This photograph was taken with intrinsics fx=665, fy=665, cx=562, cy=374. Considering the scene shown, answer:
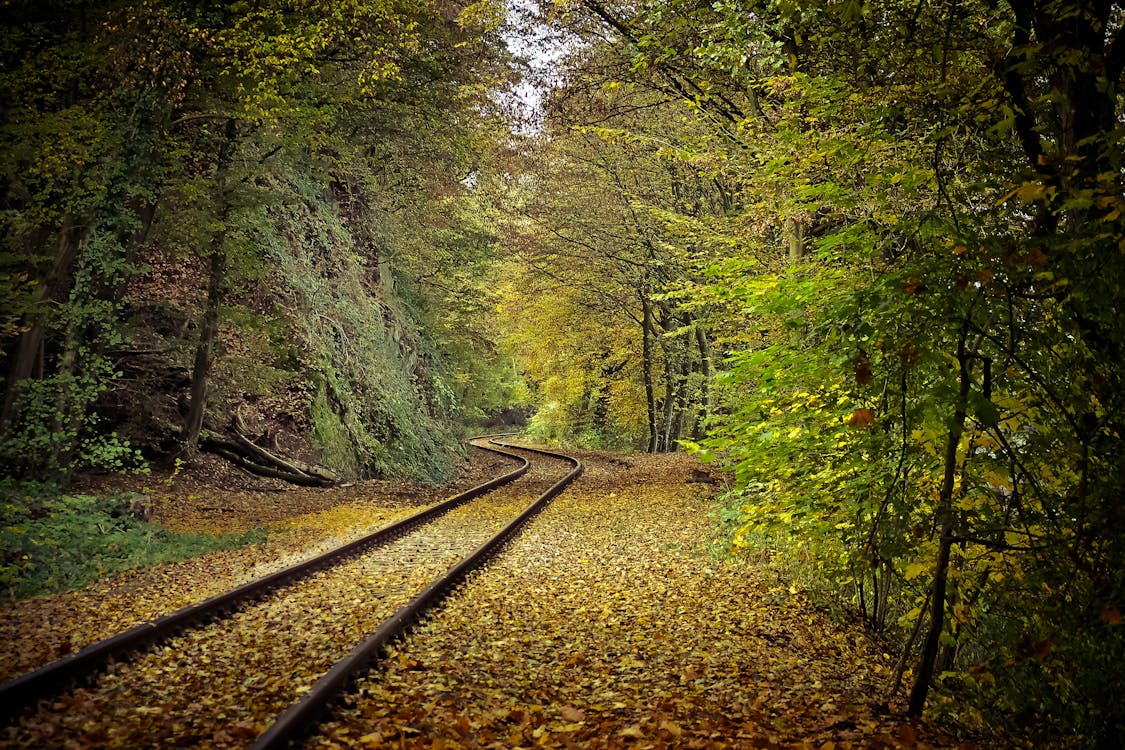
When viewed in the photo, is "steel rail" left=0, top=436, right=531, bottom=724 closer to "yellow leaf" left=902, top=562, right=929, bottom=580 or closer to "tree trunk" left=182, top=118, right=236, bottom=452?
"yellow leaf" left=902, top=562, right=929, bottom=580

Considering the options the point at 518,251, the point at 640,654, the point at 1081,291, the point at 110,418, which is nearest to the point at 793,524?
the point at 640,654

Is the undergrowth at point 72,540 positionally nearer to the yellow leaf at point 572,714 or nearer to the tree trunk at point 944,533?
the yellow leaf at point 572,714

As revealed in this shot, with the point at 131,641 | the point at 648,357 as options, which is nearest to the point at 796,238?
the point at 131,641

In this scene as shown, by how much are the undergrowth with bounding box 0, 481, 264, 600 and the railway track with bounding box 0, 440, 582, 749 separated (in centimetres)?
216

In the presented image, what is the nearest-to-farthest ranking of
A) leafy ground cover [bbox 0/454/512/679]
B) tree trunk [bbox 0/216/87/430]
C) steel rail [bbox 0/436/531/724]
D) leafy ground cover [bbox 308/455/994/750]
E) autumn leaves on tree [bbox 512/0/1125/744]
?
autumn leaves on tree [bbox 512/0/1125/744] < leafy ground cover [bbox 308/455/994/750] < steel rail [bbox 0/436/531/724] < leafy ground cover [bbox 0/454/512/679] < tree trunk [bbox 0/216/87/430]

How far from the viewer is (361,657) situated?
16.3 feet

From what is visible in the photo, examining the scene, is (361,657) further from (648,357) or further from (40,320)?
(648,357)

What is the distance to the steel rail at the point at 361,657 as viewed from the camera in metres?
3.84

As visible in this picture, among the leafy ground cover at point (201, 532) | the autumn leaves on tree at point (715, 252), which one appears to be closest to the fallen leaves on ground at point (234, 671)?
the leafy ground cover at point (201, 532)

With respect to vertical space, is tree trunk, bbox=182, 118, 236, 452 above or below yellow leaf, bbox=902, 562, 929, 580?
above

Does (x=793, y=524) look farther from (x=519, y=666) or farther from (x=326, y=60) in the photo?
(x=326, y=60)

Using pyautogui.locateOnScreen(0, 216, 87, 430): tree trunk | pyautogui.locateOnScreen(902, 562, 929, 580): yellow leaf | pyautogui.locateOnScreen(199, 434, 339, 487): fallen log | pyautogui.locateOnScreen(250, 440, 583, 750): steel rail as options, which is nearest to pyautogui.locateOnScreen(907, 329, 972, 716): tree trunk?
pyautogui.locateOnScreen(902, 562, 929, 580): yellow leaf

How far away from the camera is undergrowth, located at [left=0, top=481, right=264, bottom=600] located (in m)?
7.00

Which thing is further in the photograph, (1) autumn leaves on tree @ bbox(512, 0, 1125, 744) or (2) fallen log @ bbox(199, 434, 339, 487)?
(2) fallen log @ bbox(199, 434, 339, 487)
